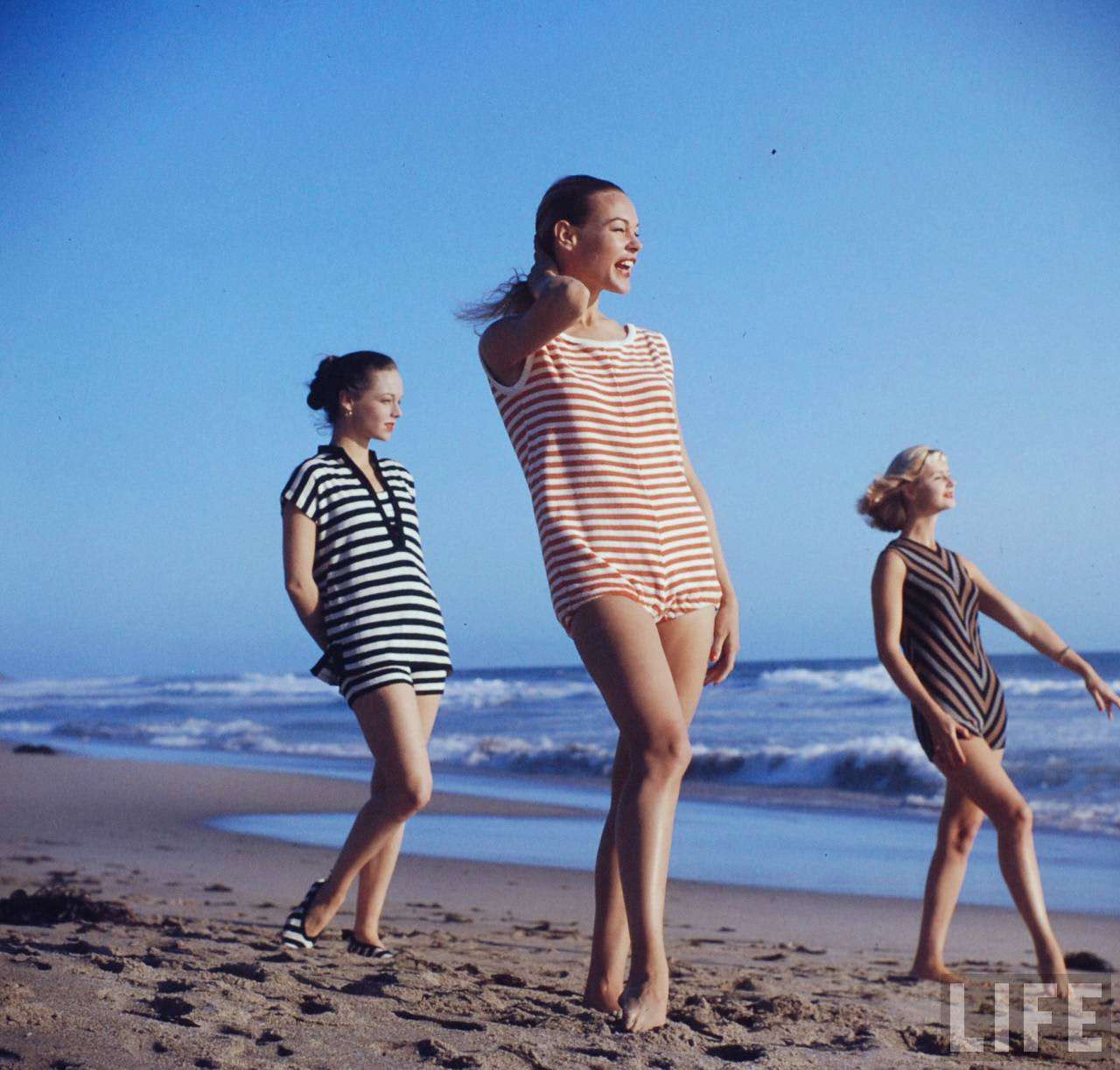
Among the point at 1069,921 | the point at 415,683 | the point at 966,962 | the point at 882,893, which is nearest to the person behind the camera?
the point at 415,683

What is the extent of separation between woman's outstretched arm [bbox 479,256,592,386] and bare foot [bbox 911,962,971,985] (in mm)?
2427

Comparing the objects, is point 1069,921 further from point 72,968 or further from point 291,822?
point 291,822

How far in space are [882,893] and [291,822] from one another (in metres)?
4.33

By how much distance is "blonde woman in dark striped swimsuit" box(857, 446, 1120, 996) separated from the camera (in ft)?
12.6

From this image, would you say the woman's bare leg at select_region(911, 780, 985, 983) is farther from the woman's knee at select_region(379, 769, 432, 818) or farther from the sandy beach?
the woman's knee at select_region(379, 769, 432, 818)

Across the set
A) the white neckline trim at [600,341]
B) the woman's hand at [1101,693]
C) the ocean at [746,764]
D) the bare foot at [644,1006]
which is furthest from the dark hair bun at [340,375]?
the ocean at [746,764]

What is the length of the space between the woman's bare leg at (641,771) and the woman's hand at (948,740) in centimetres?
140

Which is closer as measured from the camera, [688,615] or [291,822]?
[688,615]

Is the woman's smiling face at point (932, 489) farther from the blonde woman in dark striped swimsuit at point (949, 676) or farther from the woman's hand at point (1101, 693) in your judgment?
the woman's hand at point (1101, 693)

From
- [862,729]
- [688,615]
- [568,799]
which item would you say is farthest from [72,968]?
[862,729]

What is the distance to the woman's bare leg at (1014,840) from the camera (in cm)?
377

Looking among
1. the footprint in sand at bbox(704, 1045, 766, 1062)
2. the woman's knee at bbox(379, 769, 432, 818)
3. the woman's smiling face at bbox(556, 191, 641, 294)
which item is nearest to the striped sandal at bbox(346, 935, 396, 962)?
the woman's knee at bbox(379, 769, 432, 818)

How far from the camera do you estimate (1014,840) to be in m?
3.81

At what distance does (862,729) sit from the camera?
14.6 metres
